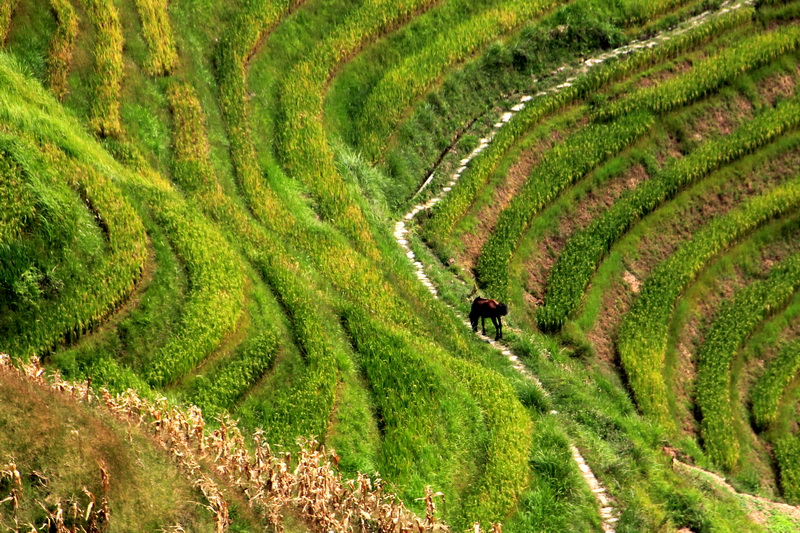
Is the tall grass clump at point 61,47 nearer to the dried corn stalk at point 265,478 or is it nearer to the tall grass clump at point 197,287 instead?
the tall grass clump at point 197,287

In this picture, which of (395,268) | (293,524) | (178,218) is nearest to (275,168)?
(395,268)

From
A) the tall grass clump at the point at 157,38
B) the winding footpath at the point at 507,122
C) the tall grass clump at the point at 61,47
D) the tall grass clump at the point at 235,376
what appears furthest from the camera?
the tall grass clump at the point at 157,38

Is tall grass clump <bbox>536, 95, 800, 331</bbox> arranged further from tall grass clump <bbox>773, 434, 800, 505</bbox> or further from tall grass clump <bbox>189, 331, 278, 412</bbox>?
tall grass clump <bbox>189, 331, 278, 412</bbox>

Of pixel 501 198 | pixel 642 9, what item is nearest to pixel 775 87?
pixel 642 9

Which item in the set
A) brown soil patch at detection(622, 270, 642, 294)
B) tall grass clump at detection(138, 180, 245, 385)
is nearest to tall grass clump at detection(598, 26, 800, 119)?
brown soil patch at detection(622, 270, 642, 294)

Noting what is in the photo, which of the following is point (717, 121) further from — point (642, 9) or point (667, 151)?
point (642, 9)

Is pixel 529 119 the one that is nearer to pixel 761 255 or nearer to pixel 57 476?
pixel 761 255

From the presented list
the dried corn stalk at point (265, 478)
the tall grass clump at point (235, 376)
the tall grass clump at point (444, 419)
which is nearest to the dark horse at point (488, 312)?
the tall grass clump at point (444, 419)
